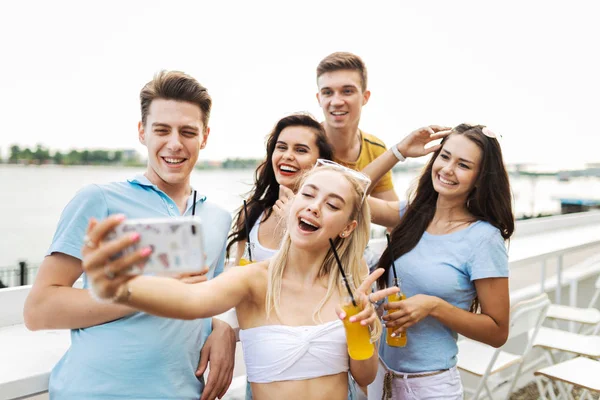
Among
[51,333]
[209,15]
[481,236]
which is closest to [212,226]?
[51,333]

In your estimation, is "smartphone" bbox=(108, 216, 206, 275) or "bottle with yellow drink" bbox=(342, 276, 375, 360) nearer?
"smartphone" bbox=(108, 216, 206, 275)

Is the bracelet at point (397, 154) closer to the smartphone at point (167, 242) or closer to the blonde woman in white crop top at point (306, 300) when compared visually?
the blonde woman in white crop top at point (306, 300)

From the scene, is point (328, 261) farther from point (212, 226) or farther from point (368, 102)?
point (368, 102)

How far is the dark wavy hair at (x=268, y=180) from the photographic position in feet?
7.22

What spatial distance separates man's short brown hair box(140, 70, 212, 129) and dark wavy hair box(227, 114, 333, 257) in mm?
745

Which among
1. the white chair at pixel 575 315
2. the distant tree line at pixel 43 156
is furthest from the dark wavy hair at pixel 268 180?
the white chair at pixel 575 315

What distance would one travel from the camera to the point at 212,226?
60.6 inches

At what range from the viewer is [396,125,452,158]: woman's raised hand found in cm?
217

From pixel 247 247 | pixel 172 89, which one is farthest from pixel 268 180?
pixel 172 89

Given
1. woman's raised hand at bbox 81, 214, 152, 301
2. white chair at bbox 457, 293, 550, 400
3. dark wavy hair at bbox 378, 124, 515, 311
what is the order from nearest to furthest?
woman's raised hand at bbox 81, 214, 152, 301 → dark wavy hair at bbox 378, 124, 515, 311 → white chair at bbox 457, 293, 550, 400

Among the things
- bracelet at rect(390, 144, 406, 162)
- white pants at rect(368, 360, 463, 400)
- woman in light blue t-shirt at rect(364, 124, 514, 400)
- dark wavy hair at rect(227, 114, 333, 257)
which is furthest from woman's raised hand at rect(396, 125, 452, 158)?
white pants at rect(368, 360, 463, 400)

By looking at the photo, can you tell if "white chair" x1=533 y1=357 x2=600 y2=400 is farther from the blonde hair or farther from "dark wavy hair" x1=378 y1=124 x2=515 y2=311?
the blonde hair

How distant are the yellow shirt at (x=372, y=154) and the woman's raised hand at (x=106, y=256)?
2.03 meters

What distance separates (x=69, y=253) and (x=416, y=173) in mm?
1509
